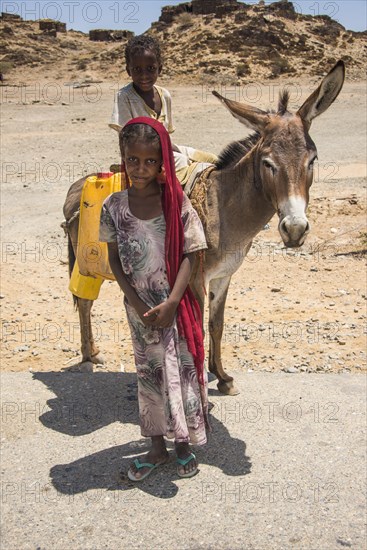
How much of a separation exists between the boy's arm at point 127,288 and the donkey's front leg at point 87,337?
2.07 m

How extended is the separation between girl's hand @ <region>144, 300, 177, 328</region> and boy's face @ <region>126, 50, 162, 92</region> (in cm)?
183

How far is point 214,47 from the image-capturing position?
127ft

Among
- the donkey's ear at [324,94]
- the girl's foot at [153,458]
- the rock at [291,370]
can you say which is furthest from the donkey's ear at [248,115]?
the rock at [291,370]

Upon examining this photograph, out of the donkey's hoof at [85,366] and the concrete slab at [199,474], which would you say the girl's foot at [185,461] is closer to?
the concrete slab at [199,474]

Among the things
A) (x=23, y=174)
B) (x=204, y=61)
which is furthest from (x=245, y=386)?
(x=204, y=61)

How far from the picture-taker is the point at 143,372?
3.41 metres

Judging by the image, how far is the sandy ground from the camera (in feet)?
20.5

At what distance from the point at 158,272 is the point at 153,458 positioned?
120 centimetres

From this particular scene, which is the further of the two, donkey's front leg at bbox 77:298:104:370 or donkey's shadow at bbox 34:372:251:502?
donkey's front leg at bbox 77:298:104:370

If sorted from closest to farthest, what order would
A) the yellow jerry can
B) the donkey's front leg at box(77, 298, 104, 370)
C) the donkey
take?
the donkey → the yellow jerry can → the donkey's front leg at box(77, 298, 104, 370)

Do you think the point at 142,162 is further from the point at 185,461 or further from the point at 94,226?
the point at 185,461

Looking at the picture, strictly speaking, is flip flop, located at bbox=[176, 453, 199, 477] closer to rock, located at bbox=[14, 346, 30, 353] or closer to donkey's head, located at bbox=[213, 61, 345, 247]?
donkey's head, located at bbox=[213, 61, 345, 247]

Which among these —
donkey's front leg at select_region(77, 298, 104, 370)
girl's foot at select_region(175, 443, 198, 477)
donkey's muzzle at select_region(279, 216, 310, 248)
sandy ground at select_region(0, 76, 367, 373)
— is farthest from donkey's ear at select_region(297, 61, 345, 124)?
sandy ground at select_region(0, 76, 367, 373)

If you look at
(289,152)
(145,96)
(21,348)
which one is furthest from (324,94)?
(21,348)
